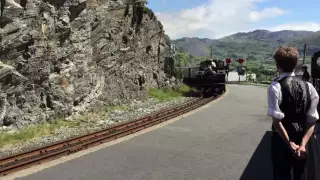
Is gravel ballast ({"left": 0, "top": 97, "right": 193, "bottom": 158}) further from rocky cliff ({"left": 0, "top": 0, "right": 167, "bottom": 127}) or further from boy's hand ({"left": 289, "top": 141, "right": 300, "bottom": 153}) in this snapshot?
boy's hand ({"left": 289, "top": 141, "right": 300, "bottom": 153})

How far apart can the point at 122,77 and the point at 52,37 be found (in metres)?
7.73

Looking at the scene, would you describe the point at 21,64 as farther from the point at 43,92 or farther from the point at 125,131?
the point at 125,131

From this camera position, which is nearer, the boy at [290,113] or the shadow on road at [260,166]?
the boy at [290,113]

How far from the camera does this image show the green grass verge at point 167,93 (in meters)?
30.1

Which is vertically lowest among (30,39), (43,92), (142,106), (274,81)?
(142,106)

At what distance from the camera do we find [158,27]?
37938 mm

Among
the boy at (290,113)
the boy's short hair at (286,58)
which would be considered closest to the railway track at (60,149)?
the boy at (290,113)

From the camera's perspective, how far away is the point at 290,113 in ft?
13.7

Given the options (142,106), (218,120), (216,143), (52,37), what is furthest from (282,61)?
(142,106)

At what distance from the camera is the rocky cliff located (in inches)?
618

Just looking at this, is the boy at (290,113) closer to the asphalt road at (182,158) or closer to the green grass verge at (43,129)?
the asphalt road at (182,158)

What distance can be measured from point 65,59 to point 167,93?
49.5ft

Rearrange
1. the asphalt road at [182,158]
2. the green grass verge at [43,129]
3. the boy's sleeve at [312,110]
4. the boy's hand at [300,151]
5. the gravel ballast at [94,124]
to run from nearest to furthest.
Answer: the boy's hand at [300,151] < the boy's sleeve at [312,110] < the asphalt road at [182,158] < the gravel ballast at [94,124] < the green grass verge at [43,129]

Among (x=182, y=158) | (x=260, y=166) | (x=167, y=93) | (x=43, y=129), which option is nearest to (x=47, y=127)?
(x=43, y=129)
